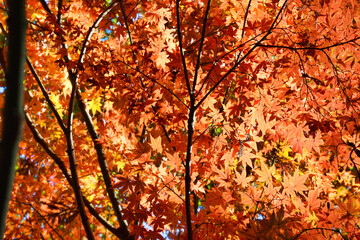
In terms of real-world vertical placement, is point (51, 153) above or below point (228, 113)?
above

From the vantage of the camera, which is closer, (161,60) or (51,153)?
(51,153)

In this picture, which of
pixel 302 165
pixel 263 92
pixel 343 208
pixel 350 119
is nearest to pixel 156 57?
pixel 263 92

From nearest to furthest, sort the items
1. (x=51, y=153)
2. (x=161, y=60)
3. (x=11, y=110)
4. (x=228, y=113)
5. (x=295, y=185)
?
(x=11, y=110)
(x=295, y=185)
(x=228, y=113)
(x=51, y=153)
(x=161, y=60)

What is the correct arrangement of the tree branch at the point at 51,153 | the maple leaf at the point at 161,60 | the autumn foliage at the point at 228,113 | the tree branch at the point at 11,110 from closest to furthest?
the tree branch at the point at 11,110 < the autumn foliage at the point at 228,113 < the tree branch at the point at 51,153 < the maple leaf at the point at 161,60

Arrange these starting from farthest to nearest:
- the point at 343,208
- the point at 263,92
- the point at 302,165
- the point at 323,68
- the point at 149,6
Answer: the point at 302,165
the point at 149,6
the point at 323,68
the point at 263,92
the point at 343,208

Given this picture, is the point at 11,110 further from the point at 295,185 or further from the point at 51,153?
the point at 51,153

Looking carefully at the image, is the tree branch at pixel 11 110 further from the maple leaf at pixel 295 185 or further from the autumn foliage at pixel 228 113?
the maple leaf at pixel 295 185

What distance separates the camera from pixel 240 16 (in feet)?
9.46

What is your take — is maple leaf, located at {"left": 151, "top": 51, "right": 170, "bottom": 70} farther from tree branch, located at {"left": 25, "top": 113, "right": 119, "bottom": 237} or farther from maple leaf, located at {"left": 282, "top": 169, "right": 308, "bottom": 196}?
maple leaf, located at {"left": 282, "top": 169, "right": 308, "bottom": 196}

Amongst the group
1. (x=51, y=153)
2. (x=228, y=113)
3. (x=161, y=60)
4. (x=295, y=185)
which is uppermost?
(x=161, y=60)

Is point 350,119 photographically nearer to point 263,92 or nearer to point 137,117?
point 263,92

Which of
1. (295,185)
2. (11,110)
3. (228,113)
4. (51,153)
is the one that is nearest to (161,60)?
(228,113)

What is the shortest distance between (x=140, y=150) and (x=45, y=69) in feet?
7.50

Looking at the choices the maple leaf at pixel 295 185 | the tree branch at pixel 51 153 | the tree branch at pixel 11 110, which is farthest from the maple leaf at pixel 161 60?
the tree branch at pixel 11 110
